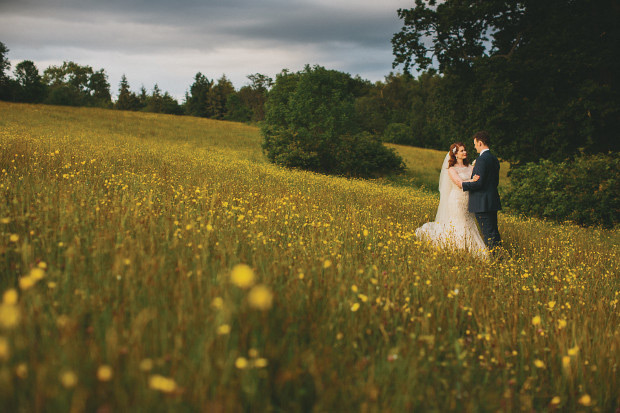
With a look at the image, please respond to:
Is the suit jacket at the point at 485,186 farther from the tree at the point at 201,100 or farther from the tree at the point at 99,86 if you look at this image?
the tree at the point at 99,86

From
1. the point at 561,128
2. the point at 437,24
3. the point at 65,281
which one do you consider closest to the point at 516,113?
the point at 561,128

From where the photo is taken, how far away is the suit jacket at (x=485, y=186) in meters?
7.34

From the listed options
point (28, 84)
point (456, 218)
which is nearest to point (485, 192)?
point (456, 218)

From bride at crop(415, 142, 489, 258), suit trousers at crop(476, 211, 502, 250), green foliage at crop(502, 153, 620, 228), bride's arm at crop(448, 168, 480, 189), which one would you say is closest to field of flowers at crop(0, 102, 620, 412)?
suit trousers at crop(476, 211, 502, 250)

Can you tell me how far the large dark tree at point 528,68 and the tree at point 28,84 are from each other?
71.0 metres

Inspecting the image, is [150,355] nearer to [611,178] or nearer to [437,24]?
[611,178]

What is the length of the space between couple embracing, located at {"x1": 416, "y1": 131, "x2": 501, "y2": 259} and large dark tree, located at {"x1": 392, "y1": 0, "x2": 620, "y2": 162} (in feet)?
34.3

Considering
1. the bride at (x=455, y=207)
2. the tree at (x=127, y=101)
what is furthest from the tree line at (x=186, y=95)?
the bride at (x=455, y=207)

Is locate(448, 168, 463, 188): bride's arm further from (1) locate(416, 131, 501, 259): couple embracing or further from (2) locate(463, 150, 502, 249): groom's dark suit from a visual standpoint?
(2) locate(463, 150, 502, 249): groom's dark suit

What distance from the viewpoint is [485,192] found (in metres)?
7.42

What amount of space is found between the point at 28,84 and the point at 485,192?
83460mm

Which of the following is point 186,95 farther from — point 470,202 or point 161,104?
point 470,202

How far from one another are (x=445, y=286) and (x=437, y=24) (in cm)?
1756

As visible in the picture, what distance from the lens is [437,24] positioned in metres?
17.5
